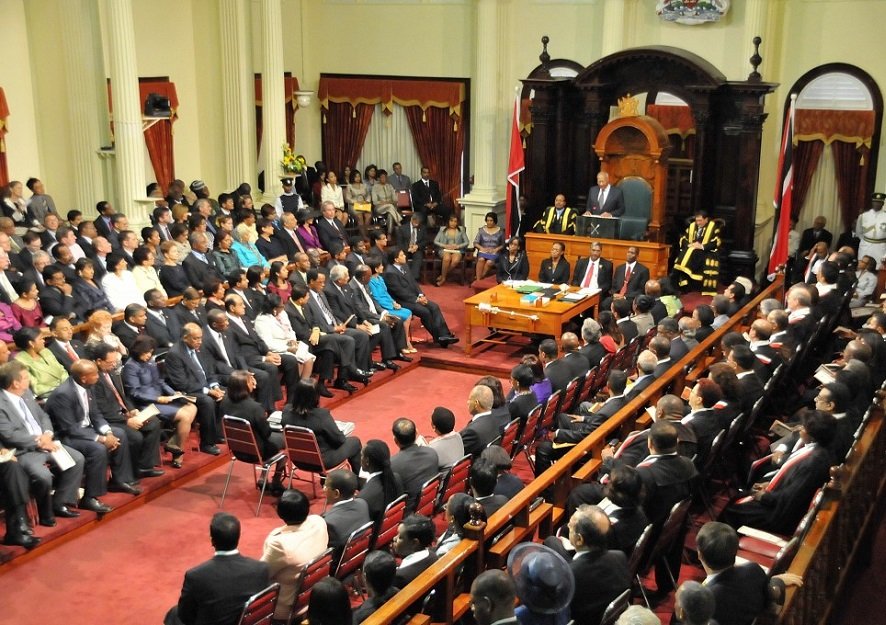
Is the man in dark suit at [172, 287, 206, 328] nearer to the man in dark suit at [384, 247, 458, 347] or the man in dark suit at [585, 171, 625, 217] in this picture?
the man in dark suit at [384, 247, 458, 347]

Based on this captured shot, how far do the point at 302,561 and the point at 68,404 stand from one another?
2.87 m

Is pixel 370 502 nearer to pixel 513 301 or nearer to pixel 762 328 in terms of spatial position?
pixel 762 328

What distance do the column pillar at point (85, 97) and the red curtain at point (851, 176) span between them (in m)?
10.4

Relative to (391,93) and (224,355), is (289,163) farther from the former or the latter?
(224,355)

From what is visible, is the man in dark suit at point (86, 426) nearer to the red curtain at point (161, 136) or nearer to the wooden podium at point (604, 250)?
the wooden podium at point (604, 250)

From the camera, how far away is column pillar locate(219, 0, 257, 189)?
16.4m

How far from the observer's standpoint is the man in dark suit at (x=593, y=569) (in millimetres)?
5129

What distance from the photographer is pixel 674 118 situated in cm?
1584

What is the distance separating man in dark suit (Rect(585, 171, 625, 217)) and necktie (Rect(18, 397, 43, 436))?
8496mm

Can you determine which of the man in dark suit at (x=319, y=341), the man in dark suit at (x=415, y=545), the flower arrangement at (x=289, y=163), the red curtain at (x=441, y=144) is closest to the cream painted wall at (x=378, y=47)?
the red curtain at (x=441, y=144)

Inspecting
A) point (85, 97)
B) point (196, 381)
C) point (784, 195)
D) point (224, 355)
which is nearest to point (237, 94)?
point (85, 97)

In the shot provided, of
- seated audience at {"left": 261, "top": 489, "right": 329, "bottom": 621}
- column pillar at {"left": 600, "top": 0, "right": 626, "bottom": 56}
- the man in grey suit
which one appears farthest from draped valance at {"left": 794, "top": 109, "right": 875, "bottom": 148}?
seated audience at {"left": 261, "top": 489, "right": 329, "bottom": 621}

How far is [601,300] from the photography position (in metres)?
12.9

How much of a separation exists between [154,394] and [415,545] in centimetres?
391
